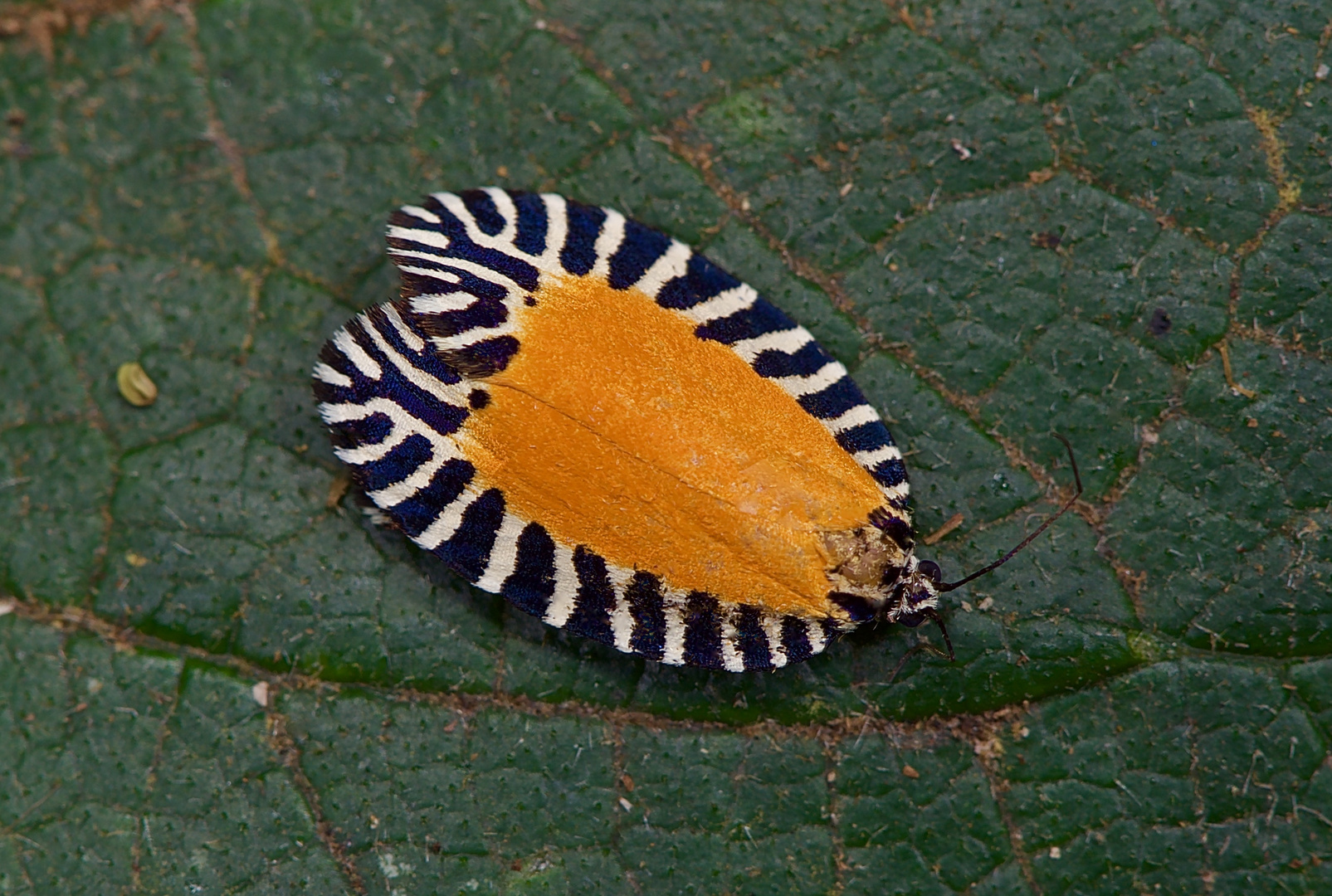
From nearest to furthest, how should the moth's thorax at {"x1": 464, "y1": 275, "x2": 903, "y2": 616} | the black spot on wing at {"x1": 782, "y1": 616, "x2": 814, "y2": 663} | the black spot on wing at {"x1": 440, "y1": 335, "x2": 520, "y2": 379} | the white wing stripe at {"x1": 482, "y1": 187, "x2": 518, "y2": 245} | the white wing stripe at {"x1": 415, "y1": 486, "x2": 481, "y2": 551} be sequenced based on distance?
1. the moth's thorax at {"x1": 464, "y1": 275, "x2": 903, "y2": 616}
2. the black spot on wing at {"x1": 440, "y1": 335, "x2": 520, "y2": 379}
3. the black spot on wing at {"x1": 782, "y1": 616, "x2": 814, "y2": 663}
4. the white wing stripe at {"x1": 415, "y1": 486, "x2": 481, "y2": 551}
5. the white wing stripe at {"x1": 482, "y1": 187, "x2": 518, "y2": 245}

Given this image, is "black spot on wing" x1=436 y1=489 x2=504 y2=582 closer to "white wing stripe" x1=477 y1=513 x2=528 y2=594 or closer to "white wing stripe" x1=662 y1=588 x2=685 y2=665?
"white wing stripe" x1=477 y1=513 x2=528 y2=594

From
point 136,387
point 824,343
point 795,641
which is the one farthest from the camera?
point 136,387

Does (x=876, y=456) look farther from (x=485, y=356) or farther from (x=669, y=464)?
(x=485, y=356)

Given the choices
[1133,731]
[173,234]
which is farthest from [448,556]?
[1133,731]

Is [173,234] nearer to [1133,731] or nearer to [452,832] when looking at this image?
[452,832]

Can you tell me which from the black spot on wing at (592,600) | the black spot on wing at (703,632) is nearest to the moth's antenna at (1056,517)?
the black spot on wing at (703,632)

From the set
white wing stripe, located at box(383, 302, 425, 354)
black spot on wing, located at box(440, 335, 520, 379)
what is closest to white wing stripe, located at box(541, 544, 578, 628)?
black spot on wing, located at box(440, 335, 520, 379)

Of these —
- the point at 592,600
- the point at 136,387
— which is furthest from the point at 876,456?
the point at 136,387
